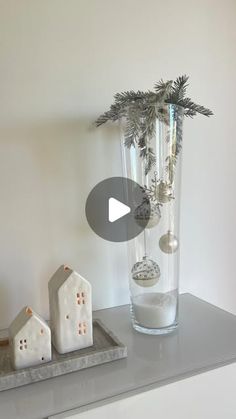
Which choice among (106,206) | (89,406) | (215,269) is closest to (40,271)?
(106,206)

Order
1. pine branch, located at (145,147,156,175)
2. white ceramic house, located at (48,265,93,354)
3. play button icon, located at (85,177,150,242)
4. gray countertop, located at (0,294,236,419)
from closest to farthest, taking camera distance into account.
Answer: gray countertop, located at (0,294,236,419) → white ceramic house, located at (48,265,93,354) → pine branch, located at (145,147,156,175) → play button icon, located at (85,177,150,242)

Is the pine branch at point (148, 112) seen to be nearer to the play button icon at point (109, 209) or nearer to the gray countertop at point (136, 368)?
the play button icon at point (109, 209)

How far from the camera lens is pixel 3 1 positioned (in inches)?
38.6

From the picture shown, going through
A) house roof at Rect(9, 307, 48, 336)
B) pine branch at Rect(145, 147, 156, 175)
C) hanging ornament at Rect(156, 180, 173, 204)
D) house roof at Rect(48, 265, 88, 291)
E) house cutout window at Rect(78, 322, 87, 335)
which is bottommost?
house cutout window at Rect(78, 322, 87, 335)

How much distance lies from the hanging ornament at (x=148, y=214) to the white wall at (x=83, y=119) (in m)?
0.19

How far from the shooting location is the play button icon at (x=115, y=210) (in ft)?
3.78

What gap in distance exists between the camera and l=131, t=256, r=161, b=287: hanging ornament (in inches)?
40.3

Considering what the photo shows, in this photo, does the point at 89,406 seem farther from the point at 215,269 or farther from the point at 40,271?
the point at 215,269

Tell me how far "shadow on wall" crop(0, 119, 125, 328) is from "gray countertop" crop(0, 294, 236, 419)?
22 cm

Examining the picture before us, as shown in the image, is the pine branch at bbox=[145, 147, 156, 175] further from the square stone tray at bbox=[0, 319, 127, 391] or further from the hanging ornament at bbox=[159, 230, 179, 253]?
the square stone tray at bbox=[0, 319, 127, 391]

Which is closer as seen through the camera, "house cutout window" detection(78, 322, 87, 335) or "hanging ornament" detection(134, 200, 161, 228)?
"house cutout window" detection(78, 322, 87, 335)

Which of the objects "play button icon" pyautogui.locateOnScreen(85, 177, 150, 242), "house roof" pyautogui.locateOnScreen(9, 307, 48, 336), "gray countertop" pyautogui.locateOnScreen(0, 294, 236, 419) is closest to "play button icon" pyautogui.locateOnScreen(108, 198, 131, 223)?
"play button icon" pyautogui.locateOnScreen(85, 177, 150, 242)

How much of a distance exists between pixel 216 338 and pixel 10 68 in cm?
86

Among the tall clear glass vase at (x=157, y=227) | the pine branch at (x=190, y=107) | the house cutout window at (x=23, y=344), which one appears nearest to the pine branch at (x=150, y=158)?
the tall clear glass vase at (x=157, y=227)
